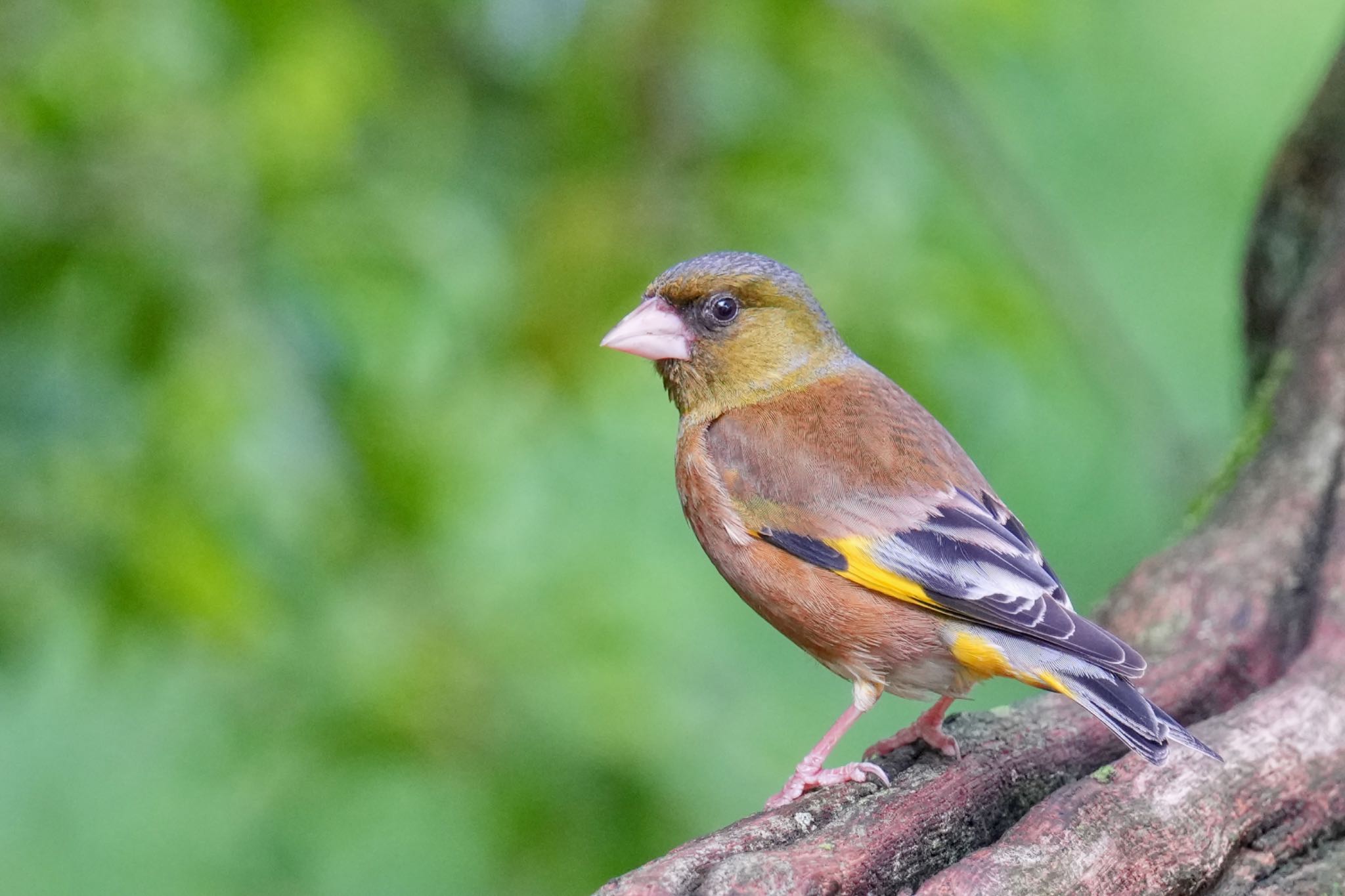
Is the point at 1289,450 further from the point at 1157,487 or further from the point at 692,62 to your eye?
the point at 692,62

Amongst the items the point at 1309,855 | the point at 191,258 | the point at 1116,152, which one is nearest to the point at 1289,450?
the point at 1309,855

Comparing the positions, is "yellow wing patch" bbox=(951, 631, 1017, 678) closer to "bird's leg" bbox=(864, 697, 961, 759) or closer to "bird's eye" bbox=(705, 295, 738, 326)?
"bird's leg" bbox=(864, 697, 961, 759)

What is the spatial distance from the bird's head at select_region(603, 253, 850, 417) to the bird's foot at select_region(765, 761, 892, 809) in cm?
Answer: 116

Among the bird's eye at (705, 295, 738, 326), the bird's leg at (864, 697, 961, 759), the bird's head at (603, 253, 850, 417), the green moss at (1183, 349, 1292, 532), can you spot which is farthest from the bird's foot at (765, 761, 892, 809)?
the green moss at (1183, 349, 1292, 532)

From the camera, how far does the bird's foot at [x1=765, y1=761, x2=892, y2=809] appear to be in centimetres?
309

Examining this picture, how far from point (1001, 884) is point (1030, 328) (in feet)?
5.92

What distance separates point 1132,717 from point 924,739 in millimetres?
541

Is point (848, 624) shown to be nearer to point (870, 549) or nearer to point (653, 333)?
point (870, 549)

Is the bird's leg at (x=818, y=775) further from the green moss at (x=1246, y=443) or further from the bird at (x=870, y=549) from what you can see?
the green moss at (x=1246, y=443)

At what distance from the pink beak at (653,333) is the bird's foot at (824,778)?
1.22m

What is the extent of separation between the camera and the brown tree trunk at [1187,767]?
2713 mm

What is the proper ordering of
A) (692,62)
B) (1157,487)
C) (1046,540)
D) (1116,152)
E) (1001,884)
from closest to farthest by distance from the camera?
(1001,884) → (692,62) → (1157,487) → (1046,540) → (1116,152)

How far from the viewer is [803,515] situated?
3451mm

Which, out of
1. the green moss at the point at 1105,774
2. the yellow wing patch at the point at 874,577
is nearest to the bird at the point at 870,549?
the yellow wing patch at the point at 874,577
